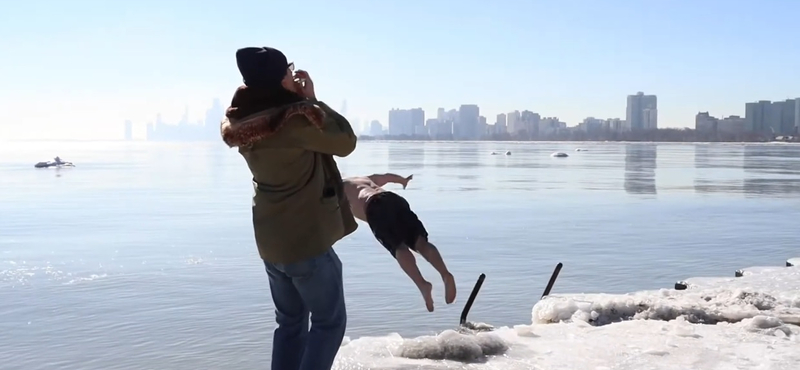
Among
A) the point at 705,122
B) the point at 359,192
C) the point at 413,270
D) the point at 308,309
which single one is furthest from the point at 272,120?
the point at 705,122

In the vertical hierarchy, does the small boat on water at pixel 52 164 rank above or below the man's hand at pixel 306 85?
below

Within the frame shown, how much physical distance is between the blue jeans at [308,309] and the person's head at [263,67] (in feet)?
2.18

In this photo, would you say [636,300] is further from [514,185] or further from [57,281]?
[514,185]

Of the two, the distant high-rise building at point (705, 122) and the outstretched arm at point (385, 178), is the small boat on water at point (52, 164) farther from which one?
the distant high-rise building at point (705, 122)

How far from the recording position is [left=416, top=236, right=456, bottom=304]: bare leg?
357cm

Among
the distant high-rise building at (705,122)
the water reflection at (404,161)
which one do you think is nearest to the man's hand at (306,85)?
the water reflection at (404,161)

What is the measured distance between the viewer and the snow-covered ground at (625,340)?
14.9 ft

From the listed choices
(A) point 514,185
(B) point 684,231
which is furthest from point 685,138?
(B) point 684,231

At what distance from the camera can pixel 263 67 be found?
2.96 m

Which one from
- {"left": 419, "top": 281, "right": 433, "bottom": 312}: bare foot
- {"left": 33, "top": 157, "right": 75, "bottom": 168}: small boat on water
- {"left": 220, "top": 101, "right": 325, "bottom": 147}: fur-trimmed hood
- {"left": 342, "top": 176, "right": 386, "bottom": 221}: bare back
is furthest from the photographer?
{"left": 33, "top": 157, "right": 75, "bottom": 168}: small boat on water

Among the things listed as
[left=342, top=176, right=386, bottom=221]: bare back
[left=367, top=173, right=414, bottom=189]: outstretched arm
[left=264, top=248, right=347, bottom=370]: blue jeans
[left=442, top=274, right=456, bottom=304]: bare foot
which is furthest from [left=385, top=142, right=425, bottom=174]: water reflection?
[left=264, top=248, right=347, bottom=370]: blue jeans

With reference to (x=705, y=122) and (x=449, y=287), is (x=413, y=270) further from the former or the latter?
(x=705, y=122)

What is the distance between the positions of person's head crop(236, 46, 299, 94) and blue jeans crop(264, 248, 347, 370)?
26.2 inches

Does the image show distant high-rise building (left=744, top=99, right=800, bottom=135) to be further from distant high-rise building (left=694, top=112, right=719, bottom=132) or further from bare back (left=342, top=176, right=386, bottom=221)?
bare back (left=342, top=176, right=386, bottom=221)
